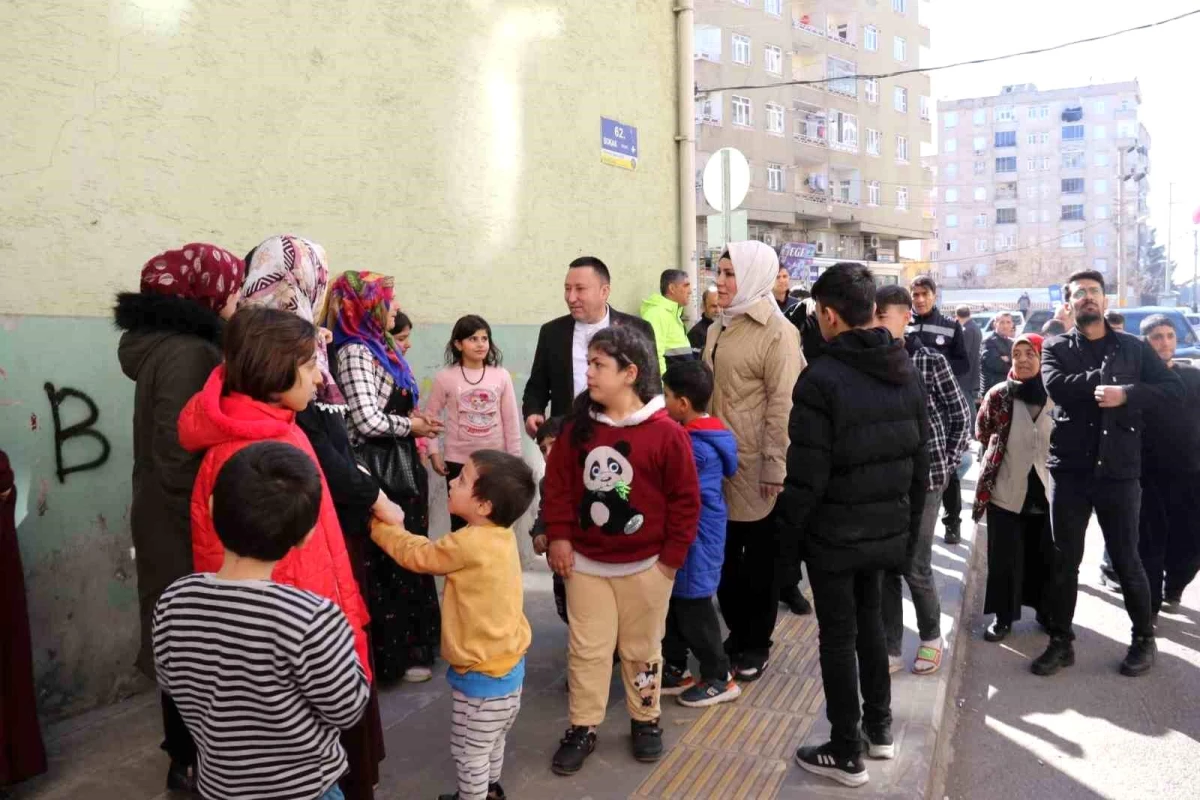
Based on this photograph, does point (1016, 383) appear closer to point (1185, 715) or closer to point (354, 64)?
point (1185, 715)

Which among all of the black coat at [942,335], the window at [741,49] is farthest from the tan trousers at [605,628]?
the window at [741,49]

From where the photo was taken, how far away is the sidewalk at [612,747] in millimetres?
3400

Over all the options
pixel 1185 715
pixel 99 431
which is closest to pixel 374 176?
pixel 99 431

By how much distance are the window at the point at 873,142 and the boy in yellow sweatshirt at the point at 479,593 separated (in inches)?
1698

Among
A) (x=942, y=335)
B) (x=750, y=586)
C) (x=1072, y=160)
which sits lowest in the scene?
(x=750, y=586)

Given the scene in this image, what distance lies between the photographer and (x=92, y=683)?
3996 millimetres

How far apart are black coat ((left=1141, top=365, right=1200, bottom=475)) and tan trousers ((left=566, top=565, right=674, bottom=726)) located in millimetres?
3888

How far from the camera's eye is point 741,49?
→ 36719 mm

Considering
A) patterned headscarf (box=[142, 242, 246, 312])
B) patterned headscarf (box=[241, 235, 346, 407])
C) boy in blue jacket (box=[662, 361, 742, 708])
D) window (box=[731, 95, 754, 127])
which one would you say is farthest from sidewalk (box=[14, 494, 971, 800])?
window (box=[731, 95, 754, 127])

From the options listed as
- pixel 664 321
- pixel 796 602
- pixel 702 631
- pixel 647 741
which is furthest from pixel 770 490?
pixel 664 321

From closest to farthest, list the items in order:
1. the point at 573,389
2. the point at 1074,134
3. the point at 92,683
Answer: the point at 92,683
the point at 573,389
the point at 1074,134

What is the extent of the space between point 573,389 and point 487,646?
2.14 metres

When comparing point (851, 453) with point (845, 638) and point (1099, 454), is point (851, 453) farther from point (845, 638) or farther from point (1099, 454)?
point (1099, 454)

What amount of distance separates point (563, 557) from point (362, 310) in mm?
1449
